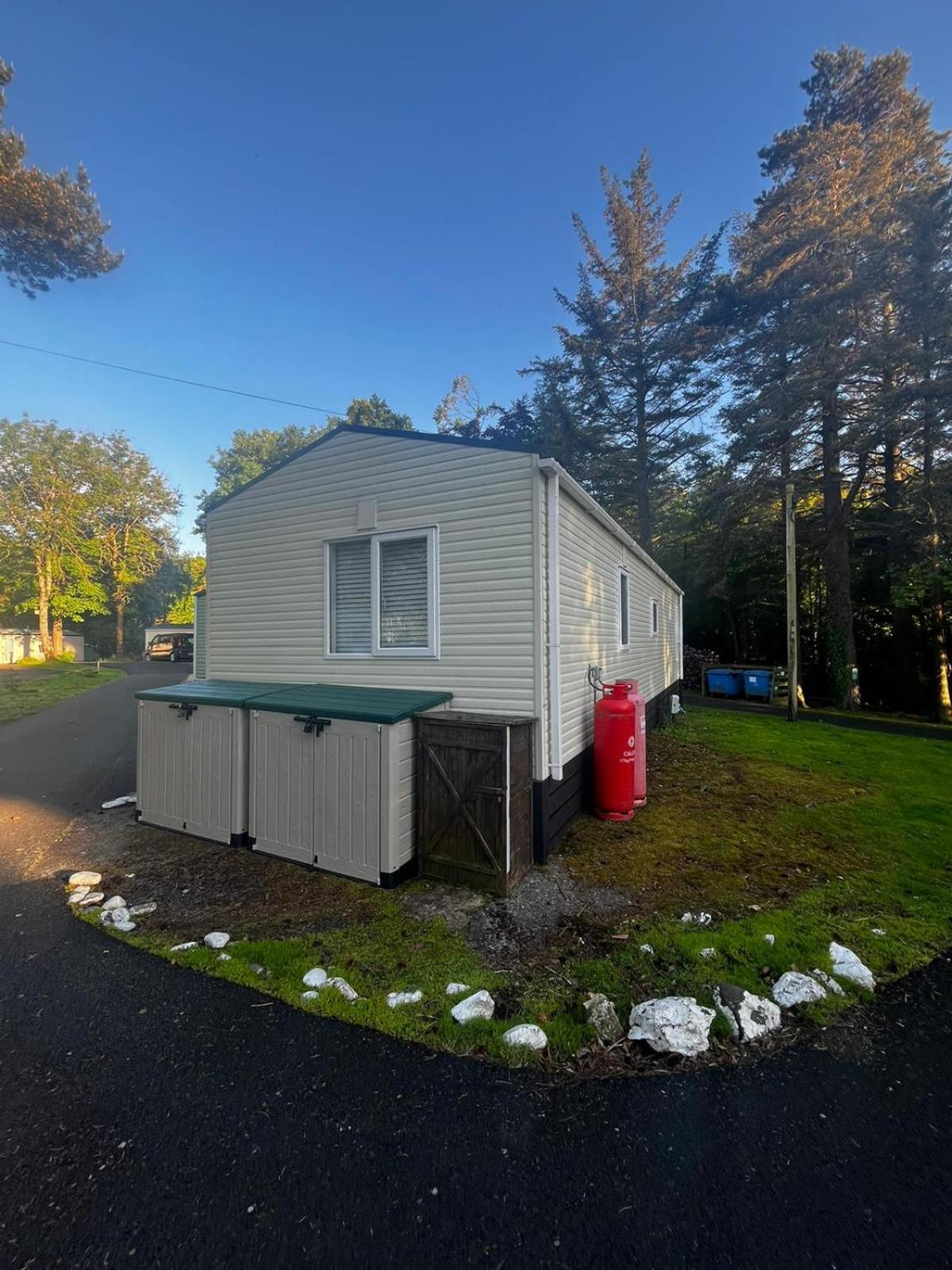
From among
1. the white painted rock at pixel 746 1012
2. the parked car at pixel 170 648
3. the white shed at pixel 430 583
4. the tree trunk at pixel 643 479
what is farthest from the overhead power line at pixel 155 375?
the parked car at pixel 170 648

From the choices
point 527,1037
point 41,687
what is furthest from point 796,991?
point 41,687

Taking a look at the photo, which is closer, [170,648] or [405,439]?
[405,439]

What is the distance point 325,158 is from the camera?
410 inches

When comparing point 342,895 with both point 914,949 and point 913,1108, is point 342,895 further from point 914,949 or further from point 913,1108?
point 914,949

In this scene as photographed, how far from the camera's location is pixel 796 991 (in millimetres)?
2760

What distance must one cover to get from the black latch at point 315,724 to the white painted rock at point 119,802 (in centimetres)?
351

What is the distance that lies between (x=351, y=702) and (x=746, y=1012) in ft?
11.3

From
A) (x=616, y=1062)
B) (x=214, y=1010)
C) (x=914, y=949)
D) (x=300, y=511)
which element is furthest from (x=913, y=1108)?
(x=300, y=511)

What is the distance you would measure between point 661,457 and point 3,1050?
21134 millimetres

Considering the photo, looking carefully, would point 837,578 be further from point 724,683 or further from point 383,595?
point 383,595

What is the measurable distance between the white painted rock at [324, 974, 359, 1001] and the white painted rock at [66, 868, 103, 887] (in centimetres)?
257

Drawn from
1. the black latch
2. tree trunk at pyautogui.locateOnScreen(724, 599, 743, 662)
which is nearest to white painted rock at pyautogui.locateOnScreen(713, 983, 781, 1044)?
the black latch

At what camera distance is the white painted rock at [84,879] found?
4117 millimetres

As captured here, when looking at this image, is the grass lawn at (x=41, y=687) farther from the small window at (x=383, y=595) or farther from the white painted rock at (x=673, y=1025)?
the white painted rock at (x=673, y=1025)
